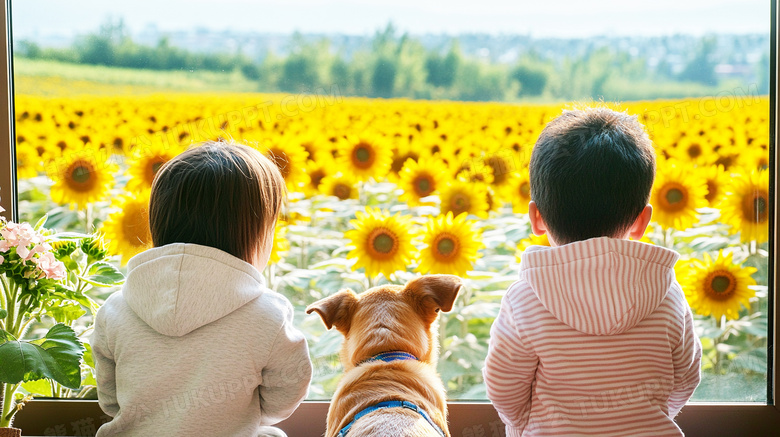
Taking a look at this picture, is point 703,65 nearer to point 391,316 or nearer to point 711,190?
point 711,190

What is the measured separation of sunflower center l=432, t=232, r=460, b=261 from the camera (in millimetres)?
1537

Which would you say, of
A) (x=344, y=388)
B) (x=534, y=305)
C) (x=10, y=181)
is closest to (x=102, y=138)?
(x=10, y=181)

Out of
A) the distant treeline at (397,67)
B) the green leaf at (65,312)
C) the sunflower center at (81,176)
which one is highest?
the distant treeline at (397,67)

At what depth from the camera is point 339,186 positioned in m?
1.60

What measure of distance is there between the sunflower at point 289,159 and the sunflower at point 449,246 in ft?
1.04

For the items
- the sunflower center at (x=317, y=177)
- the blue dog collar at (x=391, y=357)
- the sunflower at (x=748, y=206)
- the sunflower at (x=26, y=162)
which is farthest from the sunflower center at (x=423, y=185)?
the sunflower at (x=26, y=162)

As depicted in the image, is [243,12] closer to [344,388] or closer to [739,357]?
[344,388]

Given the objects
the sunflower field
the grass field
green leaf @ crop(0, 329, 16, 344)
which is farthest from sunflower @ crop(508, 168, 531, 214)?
green leaf @ crop(0, 329, 16, 344)

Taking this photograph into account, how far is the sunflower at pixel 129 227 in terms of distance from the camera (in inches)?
59.9

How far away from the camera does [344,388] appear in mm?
1254

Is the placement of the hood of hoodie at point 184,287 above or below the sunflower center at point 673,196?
below

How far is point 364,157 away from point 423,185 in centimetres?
16

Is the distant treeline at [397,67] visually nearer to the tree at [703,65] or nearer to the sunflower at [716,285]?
the tree at [703,65]

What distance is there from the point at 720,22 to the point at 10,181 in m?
1.67
